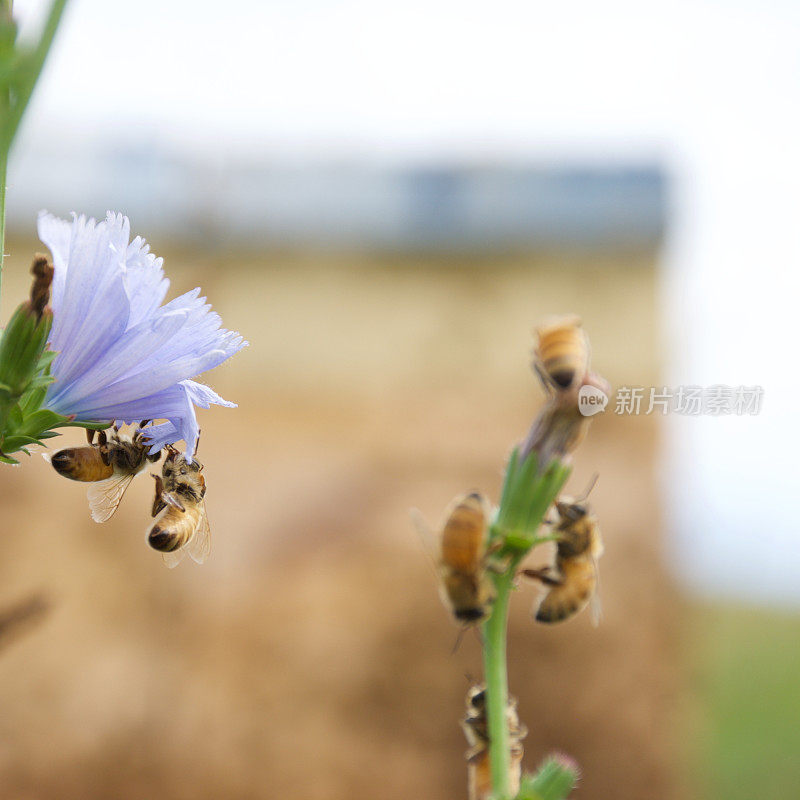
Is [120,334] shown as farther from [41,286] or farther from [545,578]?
[545,578]

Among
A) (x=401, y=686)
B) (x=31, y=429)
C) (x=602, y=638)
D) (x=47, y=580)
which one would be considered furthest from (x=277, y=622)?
(x=31, y=429)

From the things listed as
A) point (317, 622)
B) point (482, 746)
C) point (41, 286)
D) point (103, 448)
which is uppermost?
point (41, 286)

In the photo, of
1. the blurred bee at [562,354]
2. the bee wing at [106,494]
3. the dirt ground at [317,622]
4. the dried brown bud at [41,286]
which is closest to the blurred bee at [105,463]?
the bee wing at [106,494]

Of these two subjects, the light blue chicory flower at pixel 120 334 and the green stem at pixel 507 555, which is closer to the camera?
the green stem at pixel 507 555

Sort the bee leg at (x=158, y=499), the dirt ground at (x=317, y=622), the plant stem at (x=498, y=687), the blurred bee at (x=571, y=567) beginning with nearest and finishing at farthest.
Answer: the plant stem at (x=498, y=687)
the blurred bee at (x=571, y=567)
the bee leg at (x=158, y=499)
the dirt ground at (x=317, y=622)

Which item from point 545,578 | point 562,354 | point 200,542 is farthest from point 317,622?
point 562,354

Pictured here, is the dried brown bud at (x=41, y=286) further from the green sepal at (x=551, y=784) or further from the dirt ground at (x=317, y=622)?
the dirt ground at (x=317, y=622)
